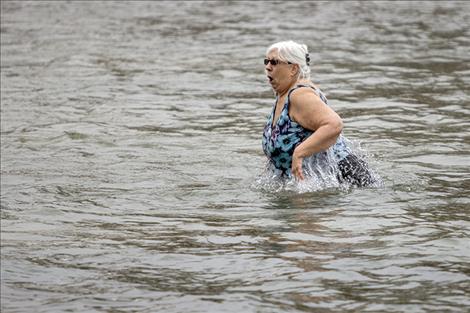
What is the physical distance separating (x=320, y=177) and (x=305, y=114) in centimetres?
64

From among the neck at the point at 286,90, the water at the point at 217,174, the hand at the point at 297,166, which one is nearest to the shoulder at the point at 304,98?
the neck at the point at 286,90

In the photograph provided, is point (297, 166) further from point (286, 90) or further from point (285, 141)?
point (286, 90)

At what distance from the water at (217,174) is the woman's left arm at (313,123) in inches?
16.3

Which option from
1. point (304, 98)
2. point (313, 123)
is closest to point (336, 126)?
point (313, 123)

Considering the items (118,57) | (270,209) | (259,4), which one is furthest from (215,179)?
(259,4)

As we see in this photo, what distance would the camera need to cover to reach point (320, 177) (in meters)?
9.89

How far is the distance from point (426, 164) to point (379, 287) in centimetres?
450

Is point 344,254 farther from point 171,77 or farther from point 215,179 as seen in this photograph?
point 171,77

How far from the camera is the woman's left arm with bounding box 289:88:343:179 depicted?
30.9 feet

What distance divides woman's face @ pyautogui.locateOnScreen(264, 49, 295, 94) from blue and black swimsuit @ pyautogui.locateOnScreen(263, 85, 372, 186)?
0.10 m

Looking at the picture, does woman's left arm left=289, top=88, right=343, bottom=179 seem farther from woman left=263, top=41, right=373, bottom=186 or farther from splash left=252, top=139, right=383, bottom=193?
splash left=252, top=139, right=383, bottom=193

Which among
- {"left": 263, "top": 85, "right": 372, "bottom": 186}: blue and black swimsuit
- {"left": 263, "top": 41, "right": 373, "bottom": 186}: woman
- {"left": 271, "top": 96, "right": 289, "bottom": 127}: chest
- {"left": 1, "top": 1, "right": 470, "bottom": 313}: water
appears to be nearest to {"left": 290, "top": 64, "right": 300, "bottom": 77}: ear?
{"left": 263, "top": 41, "right": 373, "bottom": 186}: woman

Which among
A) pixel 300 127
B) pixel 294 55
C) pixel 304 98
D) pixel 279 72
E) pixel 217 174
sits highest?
pixel 294 55

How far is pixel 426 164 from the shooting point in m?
11.2
